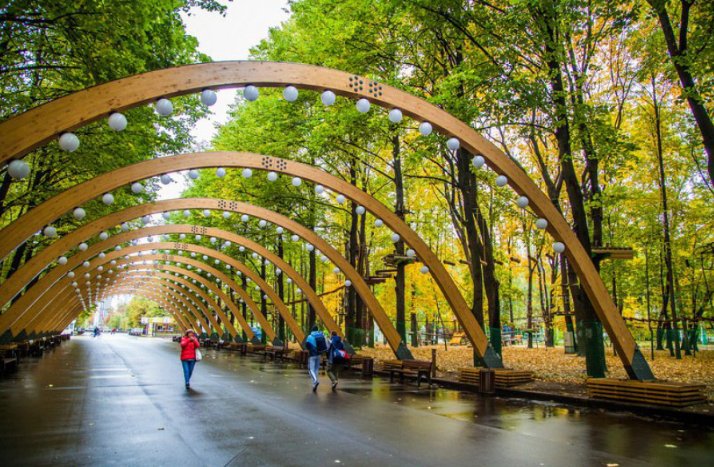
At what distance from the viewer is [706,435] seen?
26.0ft

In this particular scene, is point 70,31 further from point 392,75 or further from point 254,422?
point 392,75

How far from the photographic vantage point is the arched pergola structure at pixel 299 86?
25.1 feet

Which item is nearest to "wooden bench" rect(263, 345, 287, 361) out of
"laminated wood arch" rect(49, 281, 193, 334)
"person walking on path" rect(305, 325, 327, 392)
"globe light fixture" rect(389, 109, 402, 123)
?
"person walking on path" rect(305, 325, 327, 392)

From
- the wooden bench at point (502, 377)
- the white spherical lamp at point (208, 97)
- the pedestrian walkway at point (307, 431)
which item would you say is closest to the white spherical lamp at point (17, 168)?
the white spherical lamp at point (208, 97)

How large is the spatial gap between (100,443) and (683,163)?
2812 cm

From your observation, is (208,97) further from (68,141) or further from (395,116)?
(395,116)

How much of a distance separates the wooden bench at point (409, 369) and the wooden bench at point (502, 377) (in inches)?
48.5

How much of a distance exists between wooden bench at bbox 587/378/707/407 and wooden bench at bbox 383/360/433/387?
16.9 ft

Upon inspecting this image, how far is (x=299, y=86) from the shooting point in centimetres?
1009

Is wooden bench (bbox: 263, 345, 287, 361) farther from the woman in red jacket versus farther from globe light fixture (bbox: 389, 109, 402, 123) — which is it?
globe light fixture (bbox: 389, 109, 402, 123)

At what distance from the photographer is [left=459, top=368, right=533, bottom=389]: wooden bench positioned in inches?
524

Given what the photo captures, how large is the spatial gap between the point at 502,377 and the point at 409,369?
4.05 meters

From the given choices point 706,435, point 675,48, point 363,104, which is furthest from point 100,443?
point 675,48

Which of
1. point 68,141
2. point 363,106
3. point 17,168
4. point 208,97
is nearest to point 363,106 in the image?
point 363,106
